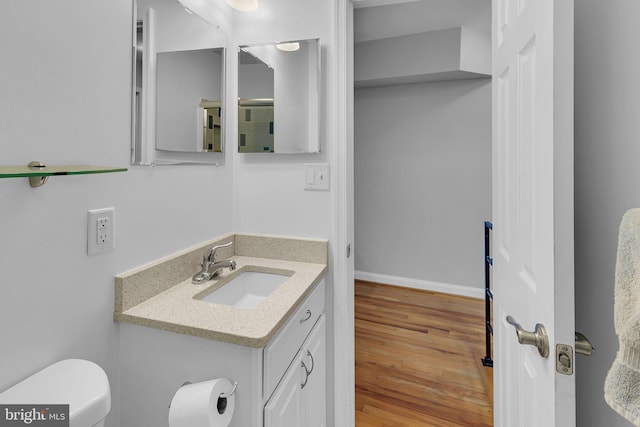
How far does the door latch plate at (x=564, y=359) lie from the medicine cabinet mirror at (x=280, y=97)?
115 centimetres

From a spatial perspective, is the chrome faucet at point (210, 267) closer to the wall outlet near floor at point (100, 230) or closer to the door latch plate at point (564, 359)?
the wall outlet near floor at point (100, 230)

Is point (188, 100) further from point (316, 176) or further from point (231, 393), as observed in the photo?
point (231, 393)

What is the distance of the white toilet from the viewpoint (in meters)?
0.64

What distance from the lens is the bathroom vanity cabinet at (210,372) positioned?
867 mm

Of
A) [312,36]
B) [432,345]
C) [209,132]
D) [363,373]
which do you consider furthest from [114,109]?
[432,345]

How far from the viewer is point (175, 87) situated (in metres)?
1.22

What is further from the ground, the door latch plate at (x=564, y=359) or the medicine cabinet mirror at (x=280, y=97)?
the medicine cabinet mirror at (x=280, y=97)

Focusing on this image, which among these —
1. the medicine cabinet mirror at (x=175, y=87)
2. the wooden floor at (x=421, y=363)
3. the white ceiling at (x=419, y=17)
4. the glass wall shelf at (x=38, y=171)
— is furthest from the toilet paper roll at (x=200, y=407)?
the white ceiling at (x=419, y=17)

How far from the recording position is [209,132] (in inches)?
55.9

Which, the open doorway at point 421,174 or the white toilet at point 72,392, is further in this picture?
the open doorway at point 421,174

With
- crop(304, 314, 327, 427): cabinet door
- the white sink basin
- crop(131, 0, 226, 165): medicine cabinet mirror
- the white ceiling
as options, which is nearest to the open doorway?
the white ceiling

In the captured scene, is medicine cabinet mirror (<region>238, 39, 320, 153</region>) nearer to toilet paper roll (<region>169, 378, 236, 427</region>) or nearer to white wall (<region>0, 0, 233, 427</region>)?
white wall (<region>0, 0, 233, 427</region>)

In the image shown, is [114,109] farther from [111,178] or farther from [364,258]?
[364,258]

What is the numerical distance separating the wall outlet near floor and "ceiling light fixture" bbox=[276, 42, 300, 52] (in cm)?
107
